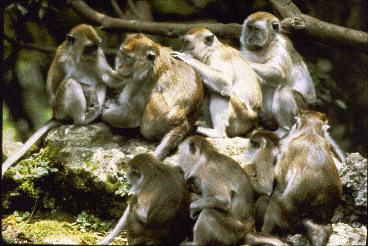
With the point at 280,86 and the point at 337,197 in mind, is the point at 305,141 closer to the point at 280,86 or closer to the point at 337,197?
the point at 337,197

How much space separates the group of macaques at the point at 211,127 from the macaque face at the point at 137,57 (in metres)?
0.01

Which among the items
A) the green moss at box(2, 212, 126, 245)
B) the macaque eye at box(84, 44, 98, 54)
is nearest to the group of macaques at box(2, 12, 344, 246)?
the macaque eye at box(84, 44, 98, 54)

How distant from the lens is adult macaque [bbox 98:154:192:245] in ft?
13.5

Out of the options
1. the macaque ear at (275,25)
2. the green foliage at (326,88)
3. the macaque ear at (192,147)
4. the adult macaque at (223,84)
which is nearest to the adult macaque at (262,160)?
the macaque ear at (192,147)

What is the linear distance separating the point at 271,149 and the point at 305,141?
454 mm

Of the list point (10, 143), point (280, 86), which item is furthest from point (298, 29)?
point (10, 143)

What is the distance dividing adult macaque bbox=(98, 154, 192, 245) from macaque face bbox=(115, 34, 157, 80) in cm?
Answer: 173

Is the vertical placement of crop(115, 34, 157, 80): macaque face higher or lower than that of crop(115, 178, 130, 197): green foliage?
higher

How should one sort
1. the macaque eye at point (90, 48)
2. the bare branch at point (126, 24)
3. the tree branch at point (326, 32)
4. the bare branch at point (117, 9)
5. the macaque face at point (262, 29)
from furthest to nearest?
the bare branch at point (117, 9), the bare branch at point (126, 24), the tree branch at point (326, 32), the macaque face at point (262, 29), the macaque eye at point (90, 48)

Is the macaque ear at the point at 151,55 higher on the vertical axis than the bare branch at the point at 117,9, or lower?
lower

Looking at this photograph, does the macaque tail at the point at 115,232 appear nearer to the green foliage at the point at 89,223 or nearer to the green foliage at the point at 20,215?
the green foliage at the point at 89,223

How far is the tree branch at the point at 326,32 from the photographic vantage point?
7125 mm

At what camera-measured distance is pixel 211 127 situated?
6.20 m

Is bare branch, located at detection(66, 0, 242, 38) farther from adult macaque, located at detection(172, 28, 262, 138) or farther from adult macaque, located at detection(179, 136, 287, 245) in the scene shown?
adult macaque, located at detection(179, 136, 287, 245)
